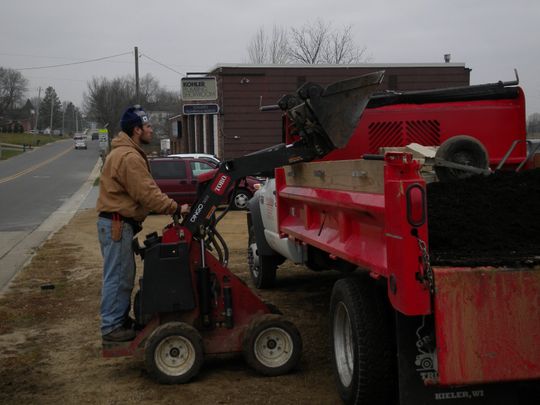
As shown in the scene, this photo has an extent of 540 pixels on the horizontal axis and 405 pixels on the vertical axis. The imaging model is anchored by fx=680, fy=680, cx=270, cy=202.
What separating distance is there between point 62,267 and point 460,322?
842cm

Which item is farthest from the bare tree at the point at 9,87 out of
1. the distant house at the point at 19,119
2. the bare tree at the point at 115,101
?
the bare tree at the point at 115,101

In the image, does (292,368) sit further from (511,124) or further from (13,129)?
(13,129)

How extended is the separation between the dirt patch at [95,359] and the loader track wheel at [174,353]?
9 cm

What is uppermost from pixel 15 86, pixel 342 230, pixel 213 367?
pixel 15 86

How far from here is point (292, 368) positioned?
5.05m

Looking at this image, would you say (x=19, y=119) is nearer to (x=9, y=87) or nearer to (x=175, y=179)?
(x=9, y=87)

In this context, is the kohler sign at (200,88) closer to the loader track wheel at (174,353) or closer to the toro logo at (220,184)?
the toro logo at (220,184)

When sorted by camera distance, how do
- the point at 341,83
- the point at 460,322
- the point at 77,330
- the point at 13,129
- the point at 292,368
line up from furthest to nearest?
the point at 13,129
the point at 77,330
the point at 292,368
the point at 341,83
the point at 460,322

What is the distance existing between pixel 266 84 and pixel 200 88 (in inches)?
201

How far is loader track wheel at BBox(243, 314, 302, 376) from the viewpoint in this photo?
16.2ft

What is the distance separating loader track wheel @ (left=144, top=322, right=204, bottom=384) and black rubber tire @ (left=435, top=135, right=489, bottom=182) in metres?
2.15

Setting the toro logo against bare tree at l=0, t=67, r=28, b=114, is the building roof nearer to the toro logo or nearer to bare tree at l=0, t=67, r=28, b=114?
the toro logo

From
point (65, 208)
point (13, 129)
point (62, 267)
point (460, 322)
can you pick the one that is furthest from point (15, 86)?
point (460, 322)

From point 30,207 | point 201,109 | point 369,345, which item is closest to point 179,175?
point 201,109
